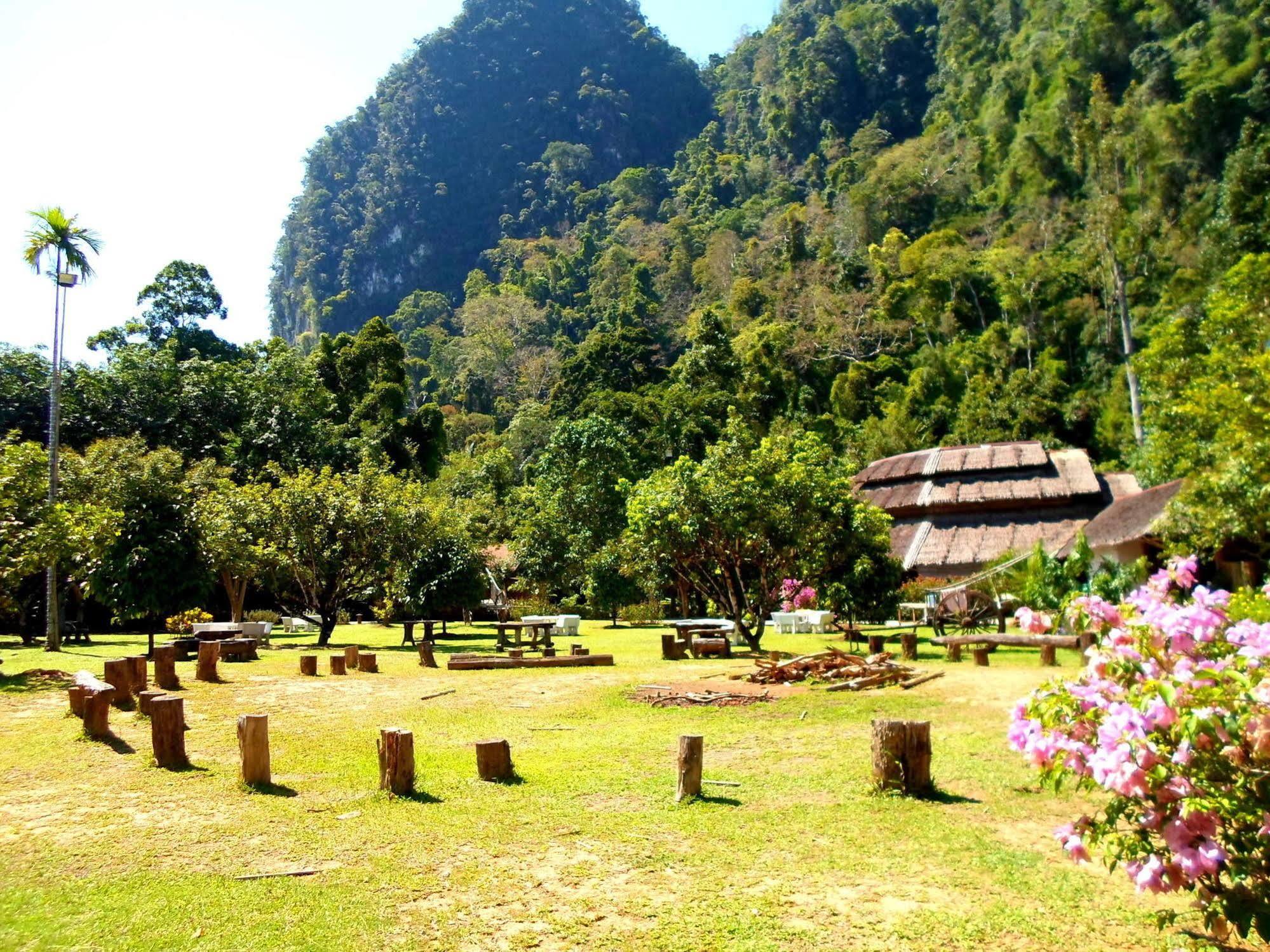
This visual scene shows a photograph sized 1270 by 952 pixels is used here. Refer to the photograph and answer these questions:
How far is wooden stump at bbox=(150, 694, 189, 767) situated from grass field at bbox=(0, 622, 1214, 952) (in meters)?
0.14

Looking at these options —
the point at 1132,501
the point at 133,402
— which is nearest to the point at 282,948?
the point at 1132,501

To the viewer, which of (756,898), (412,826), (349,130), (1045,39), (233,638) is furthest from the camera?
(349,130)

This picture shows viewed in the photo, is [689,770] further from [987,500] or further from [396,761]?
[987,500]

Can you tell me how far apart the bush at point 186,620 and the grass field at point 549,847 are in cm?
1214

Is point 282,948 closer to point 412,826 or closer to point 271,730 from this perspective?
point 412,826

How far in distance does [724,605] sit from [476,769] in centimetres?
1176

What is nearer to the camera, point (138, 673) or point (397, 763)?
point (397, 763)

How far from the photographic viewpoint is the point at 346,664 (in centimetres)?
1639

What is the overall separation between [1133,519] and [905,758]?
20754 millimetres

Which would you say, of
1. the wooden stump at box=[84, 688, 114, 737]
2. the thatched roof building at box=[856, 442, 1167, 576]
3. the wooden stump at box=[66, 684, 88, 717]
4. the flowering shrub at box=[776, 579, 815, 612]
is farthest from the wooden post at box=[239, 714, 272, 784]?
the thatched roof building at box=[856, 442, 1167, 576]

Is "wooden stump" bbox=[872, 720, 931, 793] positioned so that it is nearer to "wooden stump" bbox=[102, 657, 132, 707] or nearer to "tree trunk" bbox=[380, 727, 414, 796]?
"tree trunk" bbox=[380, 727, 414, 796]

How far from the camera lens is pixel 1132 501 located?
25.8m

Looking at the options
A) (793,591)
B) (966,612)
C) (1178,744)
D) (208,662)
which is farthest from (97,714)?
(966,612)

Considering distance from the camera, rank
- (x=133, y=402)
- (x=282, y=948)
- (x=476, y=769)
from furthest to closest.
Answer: (x=133, y=402), (x=476, y=769), (x=282, y=948)
